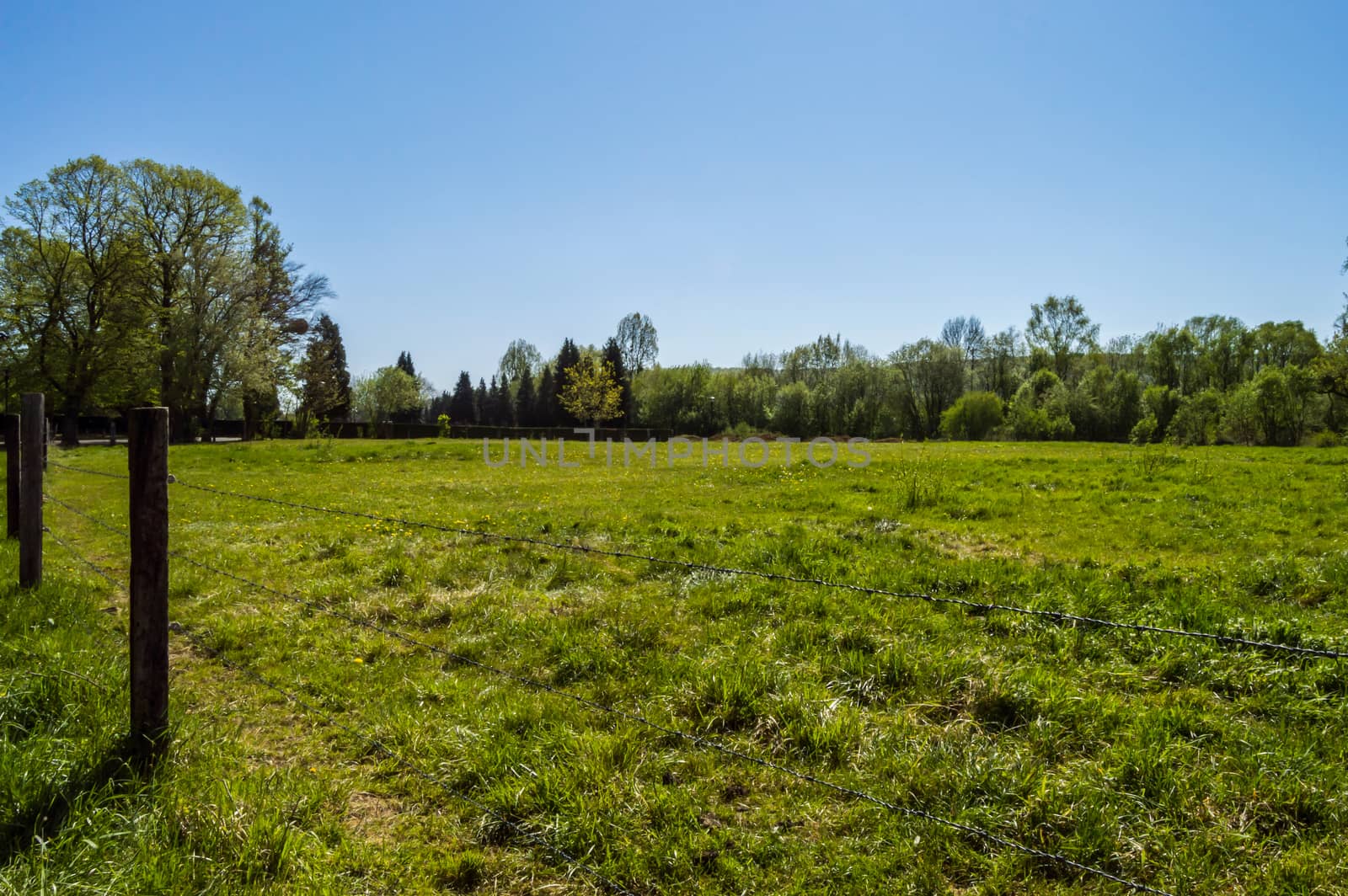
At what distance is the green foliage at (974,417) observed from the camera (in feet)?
202

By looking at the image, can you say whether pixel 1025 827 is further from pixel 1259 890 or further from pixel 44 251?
pixel 44 251

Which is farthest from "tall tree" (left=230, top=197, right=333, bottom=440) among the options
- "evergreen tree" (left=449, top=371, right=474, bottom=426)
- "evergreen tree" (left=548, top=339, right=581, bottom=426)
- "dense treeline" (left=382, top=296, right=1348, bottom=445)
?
"evergreen tree" (left=449, top=371, right=474, bottom=426)

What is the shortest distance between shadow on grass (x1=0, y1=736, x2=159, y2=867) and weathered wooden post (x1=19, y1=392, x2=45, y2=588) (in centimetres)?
411

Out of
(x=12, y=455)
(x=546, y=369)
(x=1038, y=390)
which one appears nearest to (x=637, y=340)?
(x=546, y=369)

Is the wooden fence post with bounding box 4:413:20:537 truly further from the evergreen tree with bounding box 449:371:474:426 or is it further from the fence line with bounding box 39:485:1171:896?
the evergreen tree with bounding box 449:371:474:426

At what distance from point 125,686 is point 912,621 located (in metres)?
5.63

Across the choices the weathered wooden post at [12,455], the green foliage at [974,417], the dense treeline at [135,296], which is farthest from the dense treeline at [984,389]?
the weathered wooden post at [12,455]

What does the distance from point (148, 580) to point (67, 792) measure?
0.95 m

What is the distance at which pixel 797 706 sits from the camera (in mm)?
4180

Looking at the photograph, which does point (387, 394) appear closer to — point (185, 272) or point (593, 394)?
point (593, 394)

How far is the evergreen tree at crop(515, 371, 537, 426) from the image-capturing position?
86.9 m

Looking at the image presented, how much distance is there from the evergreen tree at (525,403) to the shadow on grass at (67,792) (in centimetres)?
8486

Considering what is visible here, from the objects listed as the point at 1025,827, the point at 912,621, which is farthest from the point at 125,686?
the point at 912,621

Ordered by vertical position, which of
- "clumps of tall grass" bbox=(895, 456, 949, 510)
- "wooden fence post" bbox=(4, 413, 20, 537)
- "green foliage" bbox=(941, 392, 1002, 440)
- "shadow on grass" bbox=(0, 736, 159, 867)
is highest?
"green foliage" bbox=(941, 392, 1002, 440)
